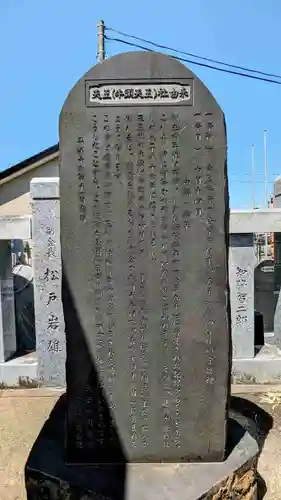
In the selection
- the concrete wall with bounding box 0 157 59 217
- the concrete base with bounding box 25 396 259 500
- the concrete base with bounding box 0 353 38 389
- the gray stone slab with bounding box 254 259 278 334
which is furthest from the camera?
the concrete wall with bounding box 0 157 59 217

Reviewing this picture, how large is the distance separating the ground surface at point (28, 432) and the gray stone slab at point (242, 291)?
0.59 meters

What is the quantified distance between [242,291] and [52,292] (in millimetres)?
2493

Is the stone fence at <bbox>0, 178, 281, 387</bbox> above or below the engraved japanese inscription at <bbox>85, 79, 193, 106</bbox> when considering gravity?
below

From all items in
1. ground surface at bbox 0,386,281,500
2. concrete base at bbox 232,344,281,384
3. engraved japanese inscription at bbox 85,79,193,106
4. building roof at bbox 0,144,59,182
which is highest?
building roof at bbox 0,144,59,182

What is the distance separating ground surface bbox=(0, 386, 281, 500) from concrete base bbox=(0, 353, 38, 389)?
12 cm

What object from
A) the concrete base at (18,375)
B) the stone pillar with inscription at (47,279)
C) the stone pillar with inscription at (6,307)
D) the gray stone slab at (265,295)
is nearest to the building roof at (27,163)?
the gray stone slab at (265,295)

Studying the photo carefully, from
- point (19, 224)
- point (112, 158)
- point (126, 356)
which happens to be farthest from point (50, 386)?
point (112, 158)

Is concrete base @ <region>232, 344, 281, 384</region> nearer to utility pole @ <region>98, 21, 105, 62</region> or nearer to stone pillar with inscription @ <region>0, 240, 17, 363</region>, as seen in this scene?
stone pillar with inscription @ <region>0, 240, 17, 363</region>

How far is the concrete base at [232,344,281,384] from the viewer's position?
5875mm

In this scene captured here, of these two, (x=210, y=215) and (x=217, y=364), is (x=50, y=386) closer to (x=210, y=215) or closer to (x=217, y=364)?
(x=217, y=364)

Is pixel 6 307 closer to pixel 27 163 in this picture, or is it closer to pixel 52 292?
pixel 52 292

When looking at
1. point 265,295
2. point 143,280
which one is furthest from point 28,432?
point 265,295

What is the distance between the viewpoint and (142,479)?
8.64ft

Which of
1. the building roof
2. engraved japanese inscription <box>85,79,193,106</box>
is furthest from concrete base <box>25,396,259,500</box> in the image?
the building roof
